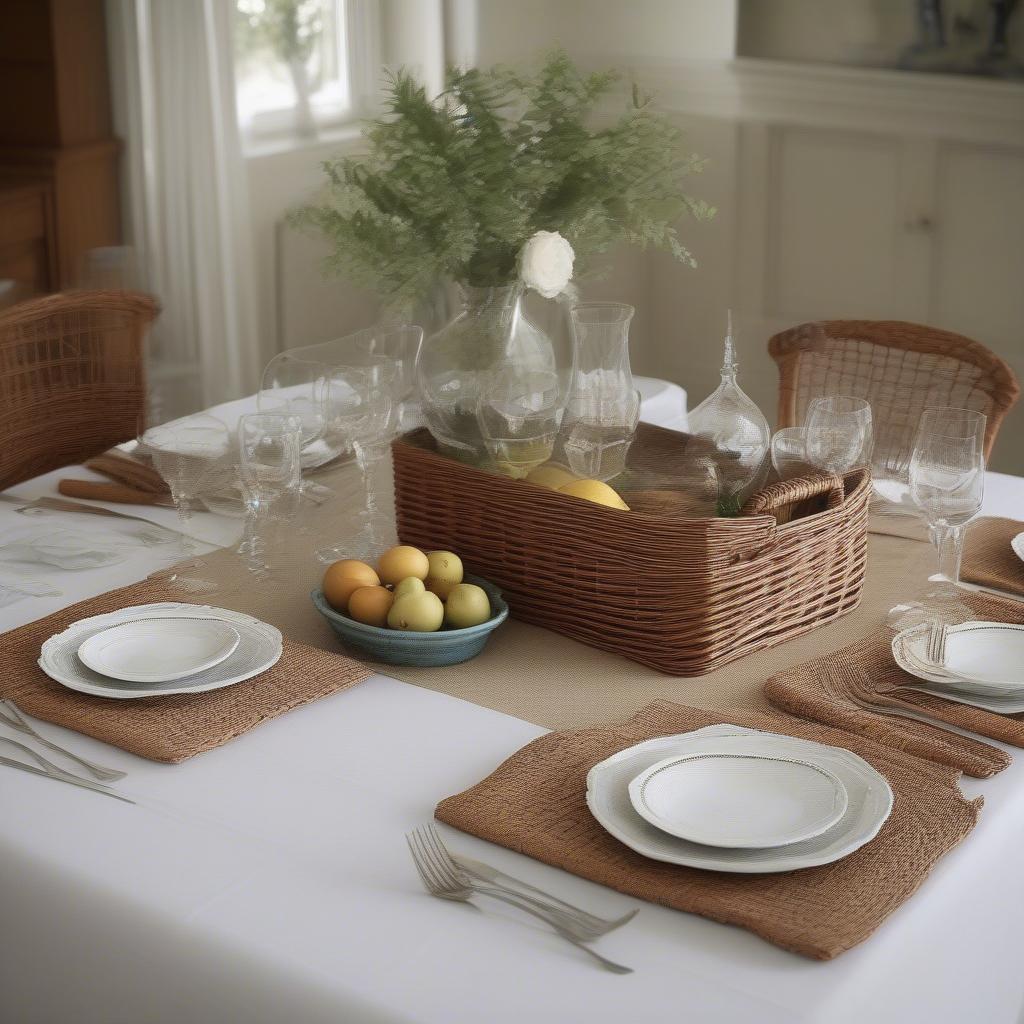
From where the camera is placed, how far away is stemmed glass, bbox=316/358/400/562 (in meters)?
1.62

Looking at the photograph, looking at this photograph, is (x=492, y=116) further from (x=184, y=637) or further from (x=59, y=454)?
(x=59, y=454)

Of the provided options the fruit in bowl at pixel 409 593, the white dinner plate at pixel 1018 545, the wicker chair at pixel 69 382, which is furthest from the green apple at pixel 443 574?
the wicker chair at pixel 69 382

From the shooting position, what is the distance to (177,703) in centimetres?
125

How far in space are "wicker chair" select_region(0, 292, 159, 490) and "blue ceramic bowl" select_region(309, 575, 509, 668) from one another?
40.9 inches

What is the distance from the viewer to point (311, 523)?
5.67 ft

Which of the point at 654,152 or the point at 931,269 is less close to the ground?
the point at 654,152

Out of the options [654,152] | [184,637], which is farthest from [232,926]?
[654,152]

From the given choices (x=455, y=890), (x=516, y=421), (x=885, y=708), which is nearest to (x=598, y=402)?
(x=516, y=421)

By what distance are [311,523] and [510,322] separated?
38 cm

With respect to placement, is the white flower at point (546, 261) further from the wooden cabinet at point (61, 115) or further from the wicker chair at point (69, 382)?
the wooden cabinet at point (61, 115)

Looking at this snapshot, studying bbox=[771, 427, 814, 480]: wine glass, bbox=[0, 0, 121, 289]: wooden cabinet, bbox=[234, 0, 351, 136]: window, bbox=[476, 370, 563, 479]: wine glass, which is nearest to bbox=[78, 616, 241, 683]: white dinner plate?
bbox=[476, 370, 563, 479]: wine glass

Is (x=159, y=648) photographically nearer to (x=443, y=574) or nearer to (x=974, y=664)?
(x=443, y=574)

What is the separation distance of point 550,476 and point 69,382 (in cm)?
114

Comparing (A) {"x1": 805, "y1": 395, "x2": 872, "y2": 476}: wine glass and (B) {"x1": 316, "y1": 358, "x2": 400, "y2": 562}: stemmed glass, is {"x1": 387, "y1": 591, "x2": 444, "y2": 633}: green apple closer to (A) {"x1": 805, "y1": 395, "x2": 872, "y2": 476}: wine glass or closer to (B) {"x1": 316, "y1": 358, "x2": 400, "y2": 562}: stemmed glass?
(B) {"x1": 316, "y1": 358, "x2": 400, "y2": 562}: stemmed glass
